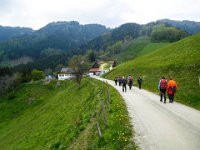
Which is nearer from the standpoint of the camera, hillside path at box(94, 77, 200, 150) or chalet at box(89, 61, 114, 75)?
hillside path at box(94, 77, 200, 150)

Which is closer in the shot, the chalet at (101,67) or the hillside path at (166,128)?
the hillside path at (166,128)

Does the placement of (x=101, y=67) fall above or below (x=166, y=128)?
above

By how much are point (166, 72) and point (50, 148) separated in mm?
31995

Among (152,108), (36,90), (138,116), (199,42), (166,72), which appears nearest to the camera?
(138,116)

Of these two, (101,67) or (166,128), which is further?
(101,67)

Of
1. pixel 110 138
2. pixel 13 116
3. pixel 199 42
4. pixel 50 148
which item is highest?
pixel 199 42

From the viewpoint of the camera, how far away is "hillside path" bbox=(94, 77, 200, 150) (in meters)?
13.0

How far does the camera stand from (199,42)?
62.6m

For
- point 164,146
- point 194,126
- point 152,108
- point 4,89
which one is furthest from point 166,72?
point 4,89

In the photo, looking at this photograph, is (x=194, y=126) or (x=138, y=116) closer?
(x=194, y=126)

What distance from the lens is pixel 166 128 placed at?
15883 millimetres

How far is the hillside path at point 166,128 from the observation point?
42.8 feet

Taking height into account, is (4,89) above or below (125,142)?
below

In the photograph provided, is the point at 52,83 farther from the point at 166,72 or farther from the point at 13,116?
the point at 166,72
